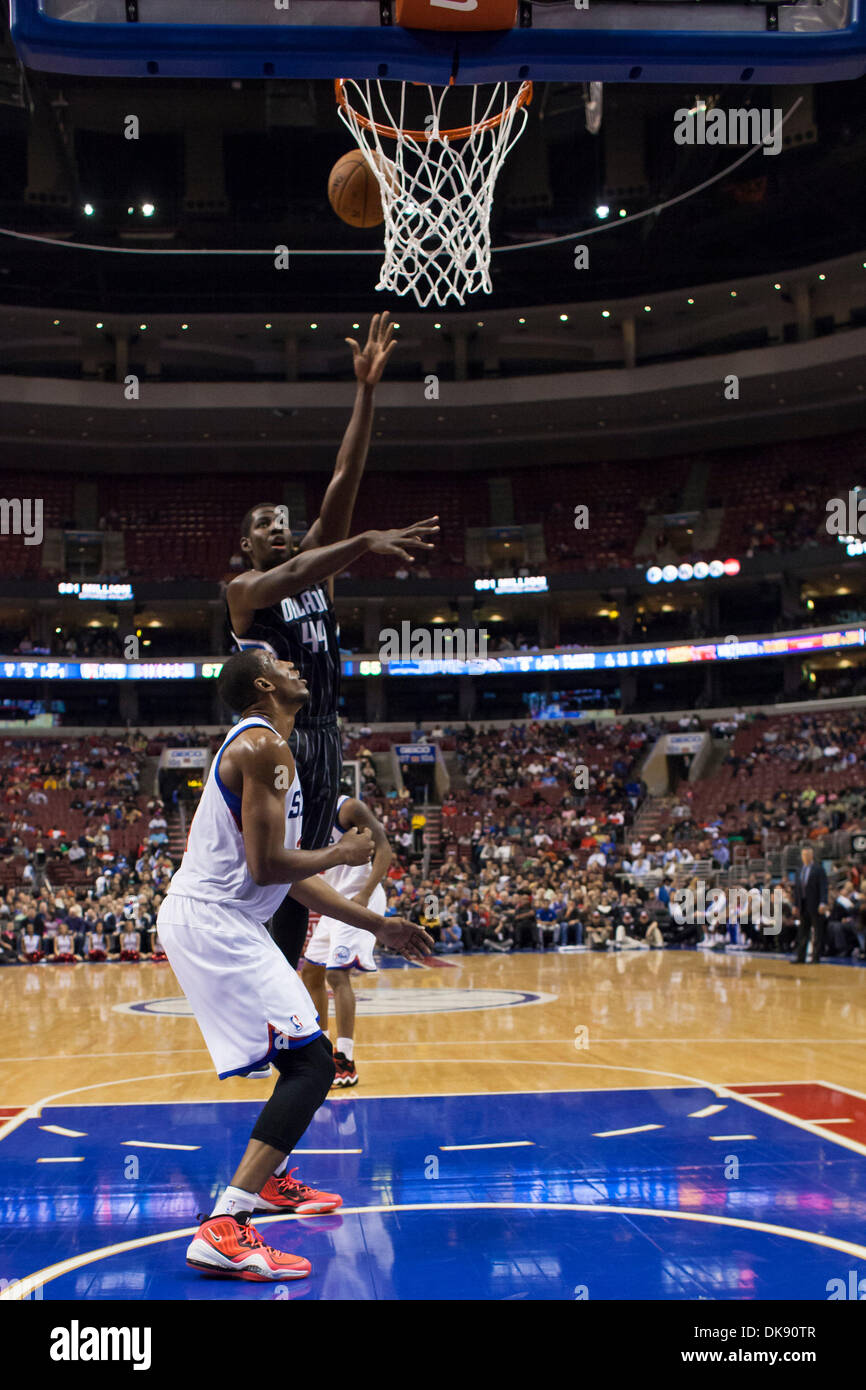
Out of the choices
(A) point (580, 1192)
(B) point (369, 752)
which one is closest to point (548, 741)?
(B) point (369, 752)

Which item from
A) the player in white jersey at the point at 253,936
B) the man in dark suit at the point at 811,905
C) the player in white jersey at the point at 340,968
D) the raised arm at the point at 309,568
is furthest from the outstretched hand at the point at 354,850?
the man in dark suit at the point at 811,905

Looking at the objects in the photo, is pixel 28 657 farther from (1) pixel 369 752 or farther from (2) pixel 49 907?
(2) pixel 49 907

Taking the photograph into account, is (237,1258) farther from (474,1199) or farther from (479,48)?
(479,48)

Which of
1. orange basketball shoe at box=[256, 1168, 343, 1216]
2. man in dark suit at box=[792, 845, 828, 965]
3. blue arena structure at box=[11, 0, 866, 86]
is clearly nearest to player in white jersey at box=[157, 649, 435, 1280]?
orange basketball shoe at box=[256, 1168, 343, 1216]

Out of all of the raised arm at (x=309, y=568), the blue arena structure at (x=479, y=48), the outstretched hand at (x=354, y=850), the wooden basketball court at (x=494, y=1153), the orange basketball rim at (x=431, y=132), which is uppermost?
the orange basketball rim at (x=431, y=132)

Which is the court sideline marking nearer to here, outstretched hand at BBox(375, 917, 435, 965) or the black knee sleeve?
the black knee sleeve

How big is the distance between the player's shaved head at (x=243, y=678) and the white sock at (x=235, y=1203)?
5.20 feet

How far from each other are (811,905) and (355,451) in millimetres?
12966

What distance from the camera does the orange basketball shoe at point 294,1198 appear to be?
4207 mm

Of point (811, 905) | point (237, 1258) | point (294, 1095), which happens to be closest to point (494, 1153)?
point (294, 1095)

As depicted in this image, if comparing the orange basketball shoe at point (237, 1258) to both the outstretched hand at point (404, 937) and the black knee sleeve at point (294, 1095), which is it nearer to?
the black knee sleeve at point (294, 1095)

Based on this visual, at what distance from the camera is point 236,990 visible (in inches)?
150
